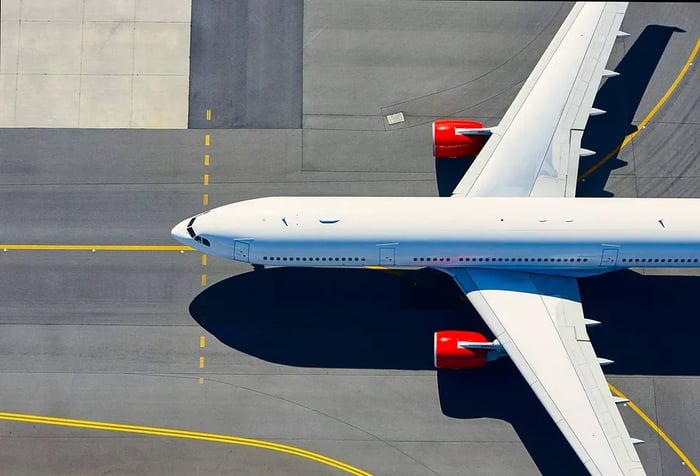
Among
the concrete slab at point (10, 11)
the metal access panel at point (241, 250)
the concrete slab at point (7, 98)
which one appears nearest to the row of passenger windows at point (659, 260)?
the metal access panel at point (241, 250)

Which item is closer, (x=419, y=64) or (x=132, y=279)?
(x=132, y=279)

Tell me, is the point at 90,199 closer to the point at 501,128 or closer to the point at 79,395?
the point at 79,395

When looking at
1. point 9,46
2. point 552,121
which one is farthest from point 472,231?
point 9,46

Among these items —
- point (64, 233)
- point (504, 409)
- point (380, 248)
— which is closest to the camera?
point (380, 248)

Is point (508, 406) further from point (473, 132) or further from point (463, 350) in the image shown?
point (473, 132)

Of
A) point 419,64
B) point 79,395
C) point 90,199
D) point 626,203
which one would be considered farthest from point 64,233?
point 626,203

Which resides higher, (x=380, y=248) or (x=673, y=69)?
(x=673, y=69)

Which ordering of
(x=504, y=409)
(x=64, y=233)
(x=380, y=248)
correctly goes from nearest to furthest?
(x=380, y=248), (x=504, y=409), (x=64, y=233)
